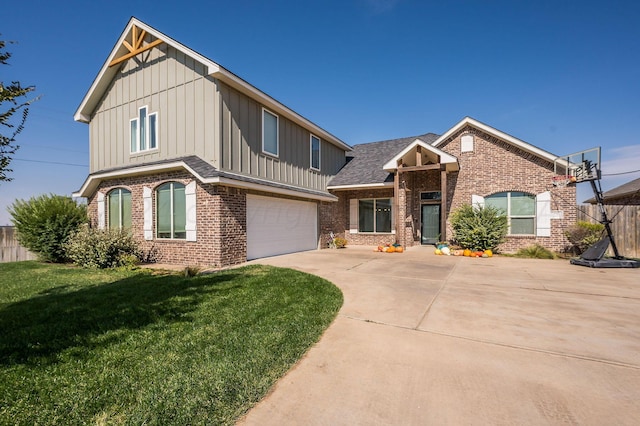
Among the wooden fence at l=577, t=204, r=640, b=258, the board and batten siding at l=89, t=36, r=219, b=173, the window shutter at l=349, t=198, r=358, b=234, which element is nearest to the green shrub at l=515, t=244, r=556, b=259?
the wooden fence at l=577, t=204, r=640, b=258

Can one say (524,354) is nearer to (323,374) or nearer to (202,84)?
(323,374)

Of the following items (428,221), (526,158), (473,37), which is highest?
(473,37)

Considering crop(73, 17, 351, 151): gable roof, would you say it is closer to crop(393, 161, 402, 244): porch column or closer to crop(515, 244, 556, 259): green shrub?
crop(393, 161, 402, 244): porch column

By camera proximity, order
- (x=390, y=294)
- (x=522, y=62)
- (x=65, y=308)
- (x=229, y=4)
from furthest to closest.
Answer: (x=522, y=62), (x=229, y=4), (x=390, y=294), (x=65, y=308)

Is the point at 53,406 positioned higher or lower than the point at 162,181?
lower

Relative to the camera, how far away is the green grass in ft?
7.25

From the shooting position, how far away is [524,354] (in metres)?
3.14

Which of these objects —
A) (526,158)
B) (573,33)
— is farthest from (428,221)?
(573,33)

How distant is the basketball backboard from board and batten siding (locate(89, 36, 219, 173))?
1201 cm

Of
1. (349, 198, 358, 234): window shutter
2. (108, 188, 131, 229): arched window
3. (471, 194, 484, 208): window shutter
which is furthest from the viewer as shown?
(349, 198, 358, 234): window shutter

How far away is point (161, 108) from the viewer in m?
10.4

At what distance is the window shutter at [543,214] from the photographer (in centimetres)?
1184

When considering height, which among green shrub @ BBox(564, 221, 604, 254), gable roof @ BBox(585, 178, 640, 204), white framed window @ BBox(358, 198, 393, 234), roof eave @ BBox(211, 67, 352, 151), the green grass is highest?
roof eave @ BBox(211, 67, 352, 151)

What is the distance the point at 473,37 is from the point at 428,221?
803cm
